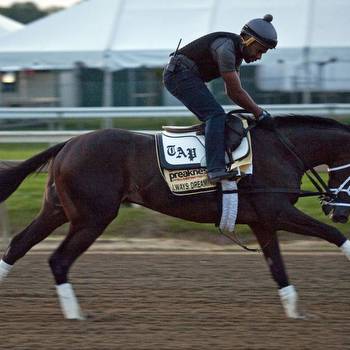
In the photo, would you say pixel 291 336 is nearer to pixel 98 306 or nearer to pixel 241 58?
pixel 98 306

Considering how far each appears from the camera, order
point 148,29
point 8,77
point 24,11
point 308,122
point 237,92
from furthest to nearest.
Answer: point 24,11 → point 8,77 → point 148,29 → point 308,122 → point 237,92

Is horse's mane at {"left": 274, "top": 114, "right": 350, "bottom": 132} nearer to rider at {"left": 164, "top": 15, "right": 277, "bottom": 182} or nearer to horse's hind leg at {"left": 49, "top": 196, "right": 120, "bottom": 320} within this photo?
rider at {"left": 164, "top": 15, "right": 277, "bottom": 182}

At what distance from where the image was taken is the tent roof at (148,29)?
18125mm

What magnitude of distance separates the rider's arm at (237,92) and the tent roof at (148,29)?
1079 centimetres

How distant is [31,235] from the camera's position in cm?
756

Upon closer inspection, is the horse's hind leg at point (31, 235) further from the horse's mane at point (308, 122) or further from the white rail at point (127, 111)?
the white rail at point (127, 111)

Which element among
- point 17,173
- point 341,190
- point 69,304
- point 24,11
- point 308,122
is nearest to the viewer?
point 69,304

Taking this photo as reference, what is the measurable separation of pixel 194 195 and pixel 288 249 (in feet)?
10.4

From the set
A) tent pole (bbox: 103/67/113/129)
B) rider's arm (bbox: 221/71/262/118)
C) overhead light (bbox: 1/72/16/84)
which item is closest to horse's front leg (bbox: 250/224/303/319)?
rider's arm (bbox: 221/71/262/118)

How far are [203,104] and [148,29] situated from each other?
1187 cm

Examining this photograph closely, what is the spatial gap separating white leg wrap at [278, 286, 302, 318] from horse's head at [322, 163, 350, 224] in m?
0.73

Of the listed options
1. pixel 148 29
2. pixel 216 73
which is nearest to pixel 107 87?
pixel 148 29

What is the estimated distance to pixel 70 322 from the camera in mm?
7031

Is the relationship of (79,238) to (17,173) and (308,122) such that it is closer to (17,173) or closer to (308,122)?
(17,173)
